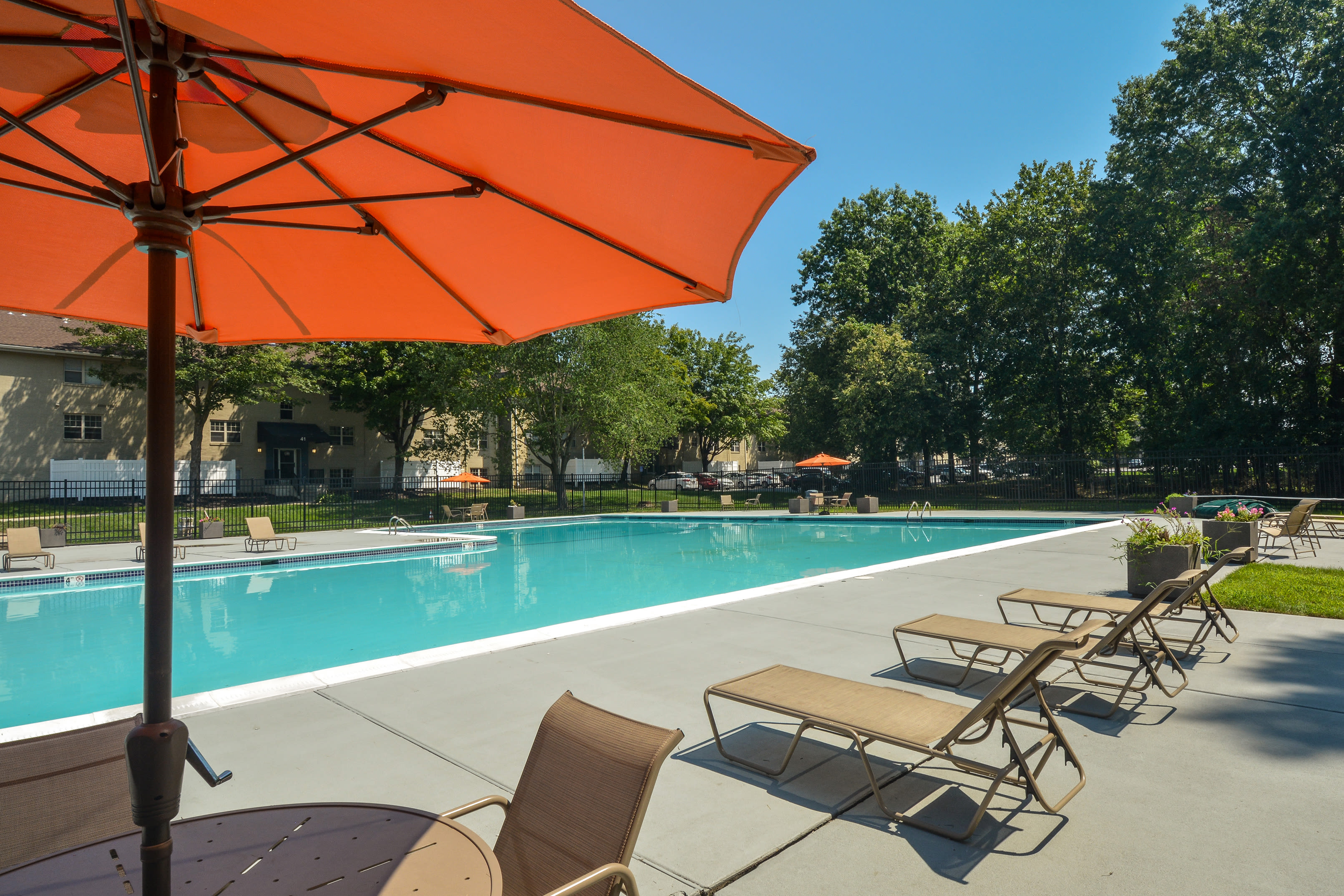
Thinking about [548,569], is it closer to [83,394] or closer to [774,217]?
[774,217]

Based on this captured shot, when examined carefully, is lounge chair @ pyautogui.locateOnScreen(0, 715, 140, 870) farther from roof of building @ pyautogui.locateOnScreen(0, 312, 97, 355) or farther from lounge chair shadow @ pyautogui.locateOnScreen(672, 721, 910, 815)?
roof of building @ pyautogui.locateOnScreen(0, 312, 97, 355)

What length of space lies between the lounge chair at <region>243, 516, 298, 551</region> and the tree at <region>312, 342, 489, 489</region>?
11500 mm

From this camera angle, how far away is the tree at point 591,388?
2814 centimetres

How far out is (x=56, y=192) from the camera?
2.15 m

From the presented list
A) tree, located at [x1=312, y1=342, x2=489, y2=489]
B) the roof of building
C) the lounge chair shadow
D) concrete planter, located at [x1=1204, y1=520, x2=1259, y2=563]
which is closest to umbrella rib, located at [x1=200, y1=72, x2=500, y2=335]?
the lounge chair shadow

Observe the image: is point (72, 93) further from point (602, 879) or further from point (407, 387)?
point (407, 387)

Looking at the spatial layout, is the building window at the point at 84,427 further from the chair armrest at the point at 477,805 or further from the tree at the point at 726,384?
the chair armrest at the point at 477,805

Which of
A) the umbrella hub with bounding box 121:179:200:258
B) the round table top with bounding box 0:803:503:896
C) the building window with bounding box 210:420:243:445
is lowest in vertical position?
the round table top with bounding box 0:803:503:896

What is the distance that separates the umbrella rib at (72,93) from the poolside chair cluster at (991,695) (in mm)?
3466

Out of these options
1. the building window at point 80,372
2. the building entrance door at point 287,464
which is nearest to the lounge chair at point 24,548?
the building window at point 80,372

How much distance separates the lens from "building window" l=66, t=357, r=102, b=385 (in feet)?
106

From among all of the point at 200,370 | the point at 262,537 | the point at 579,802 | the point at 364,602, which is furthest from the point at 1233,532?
the point at 200,370

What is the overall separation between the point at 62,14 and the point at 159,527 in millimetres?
1304

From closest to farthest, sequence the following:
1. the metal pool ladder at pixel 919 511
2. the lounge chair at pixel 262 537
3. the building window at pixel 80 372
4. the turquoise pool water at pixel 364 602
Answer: the turquoise pool water at pixel 364 602 < the lounge chair at pixel 262 537 < the metal pool ladder at pixel 919 511 < the building window at pixel 80 372
